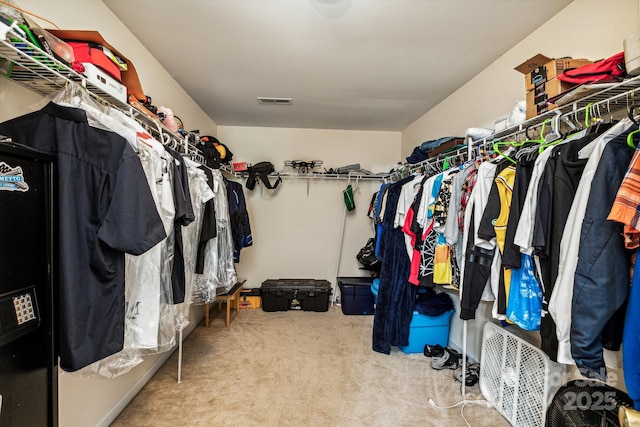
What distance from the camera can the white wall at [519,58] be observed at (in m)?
1.46

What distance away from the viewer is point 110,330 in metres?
0.97

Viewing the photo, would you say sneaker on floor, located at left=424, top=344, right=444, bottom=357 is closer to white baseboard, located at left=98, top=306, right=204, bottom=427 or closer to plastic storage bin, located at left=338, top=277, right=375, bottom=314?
plastic storage bin, located at left=338, top=277, right=375, bottom=314

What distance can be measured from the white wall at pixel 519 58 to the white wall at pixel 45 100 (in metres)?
2.57

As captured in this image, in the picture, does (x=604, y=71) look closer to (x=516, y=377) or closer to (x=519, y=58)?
(x=519, y=58)

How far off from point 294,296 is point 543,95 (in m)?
3.07

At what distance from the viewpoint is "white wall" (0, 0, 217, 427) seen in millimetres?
1180

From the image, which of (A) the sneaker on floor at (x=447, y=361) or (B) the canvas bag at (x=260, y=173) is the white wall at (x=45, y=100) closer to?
(B) the canvas bag at (x=260, y=173)

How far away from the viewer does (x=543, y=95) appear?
141 cm

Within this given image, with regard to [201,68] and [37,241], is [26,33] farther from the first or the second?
[201,68]

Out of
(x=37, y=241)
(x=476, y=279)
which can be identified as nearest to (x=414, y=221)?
(x=476, y=279)

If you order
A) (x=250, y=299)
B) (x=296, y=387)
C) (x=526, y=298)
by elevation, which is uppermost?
(x=526, y=298)

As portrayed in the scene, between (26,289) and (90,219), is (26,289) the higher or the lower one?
the lower one

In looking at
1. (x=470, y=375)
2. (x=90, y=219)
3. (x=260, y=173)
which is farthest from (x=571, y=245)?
(x=260, y=173)

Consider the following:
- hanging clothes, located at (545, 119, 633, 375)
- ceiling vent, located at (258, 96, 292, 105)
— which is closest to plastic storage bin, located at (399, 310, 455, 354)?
hanging clothes, located at (545, 119, 633, 375)
